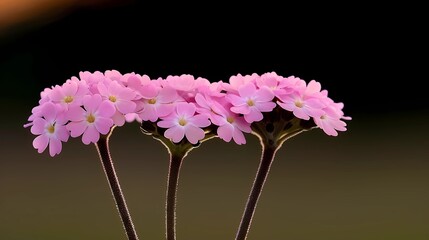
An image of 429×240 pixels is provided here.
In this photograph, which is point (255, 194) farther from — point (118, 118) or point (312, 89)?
point (118, 118)

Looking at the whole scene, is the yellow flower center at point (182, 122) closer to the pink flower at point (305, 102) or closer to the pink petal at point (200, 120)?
the pink petal at point (200, 120)

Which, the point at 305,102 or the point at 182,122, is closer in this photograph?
the point at 182,122

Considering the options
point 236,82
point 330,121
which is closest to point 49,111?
point 236,82

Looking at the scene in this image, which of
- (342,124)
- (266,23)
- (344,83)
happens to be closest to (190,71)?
(266,23)

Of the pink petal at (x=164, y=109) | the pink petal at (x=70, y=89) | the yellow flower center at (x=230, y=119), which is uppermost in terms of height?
the pink petal at (x=70, y=89)

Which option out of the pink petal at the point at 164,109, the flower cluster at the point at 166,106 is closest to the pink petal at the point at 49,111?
the flower cluster at the point at 166,106

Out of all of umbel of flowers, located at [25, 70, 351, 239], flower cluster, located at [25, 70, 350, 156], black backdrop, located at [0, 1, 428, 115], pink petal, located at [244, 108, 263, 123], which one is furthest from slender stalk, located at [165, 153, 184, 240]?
black backdrop, located at [0, 1, 428, 115]
